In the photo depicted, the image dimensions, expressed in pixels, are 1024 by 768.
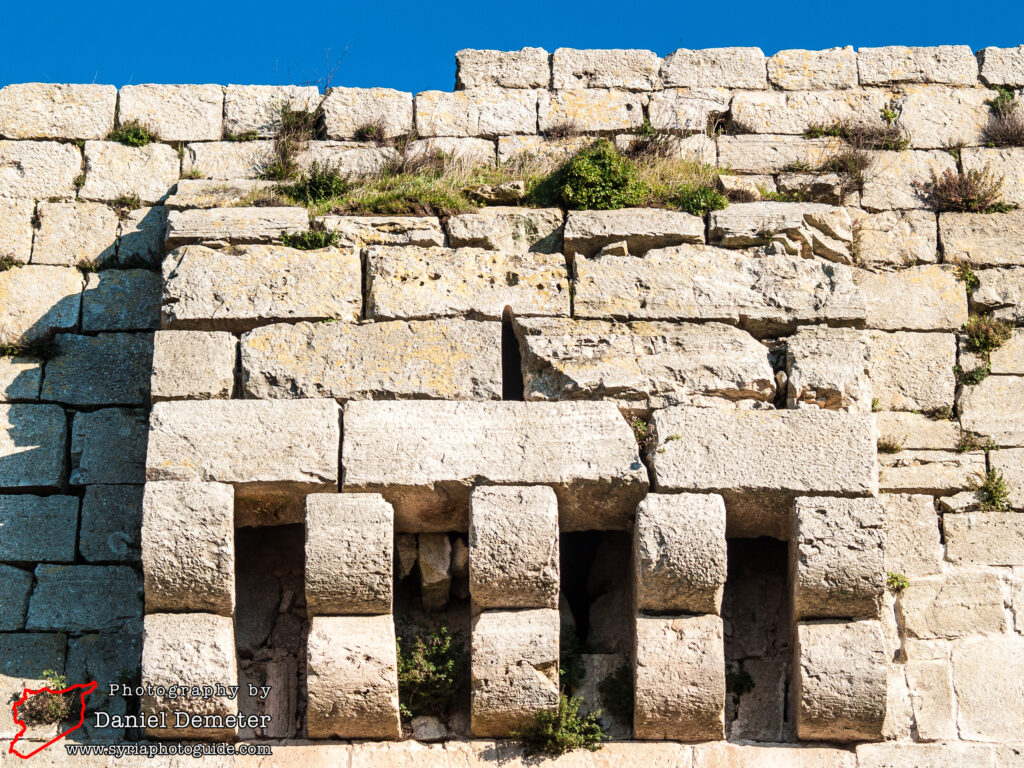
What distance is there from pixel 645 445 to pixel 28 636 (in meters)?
3.47

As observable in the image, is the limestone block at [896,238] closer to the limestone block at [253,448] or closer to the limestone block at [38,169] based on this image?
the limestone block at [253,448]

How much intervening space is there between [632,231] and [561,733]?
2758 millimetres

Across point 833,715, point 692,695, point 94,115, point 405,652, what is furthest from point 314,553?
point 94,115

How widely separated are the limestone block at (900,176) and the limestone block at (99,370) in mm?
4550

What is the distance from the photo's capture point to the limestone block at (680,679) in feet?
22.7

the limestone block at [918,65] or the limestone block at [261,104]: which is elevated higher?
the limestone block at [918,65]

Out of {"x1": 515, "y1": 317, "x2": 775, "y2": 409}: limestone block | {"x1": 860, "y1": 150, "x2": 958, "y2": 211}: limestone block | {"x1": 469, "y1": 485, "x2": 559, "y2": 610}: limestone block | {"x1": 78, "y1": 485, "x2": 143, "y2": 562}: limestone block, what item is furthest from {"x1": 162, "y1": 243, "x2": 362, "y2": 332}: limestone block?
{"x1": 860, "y1": 150, "x2": 958, "y2": 211}: limestone block

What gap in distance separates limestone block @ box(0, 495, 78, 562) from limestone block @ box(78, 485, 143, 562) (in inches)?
3.0

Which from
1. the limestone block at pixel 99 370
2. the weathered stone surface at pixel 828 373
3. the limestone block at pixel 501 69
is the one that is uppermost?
the limestone block at pixel 501 69

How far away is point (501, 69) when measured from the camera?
941cm

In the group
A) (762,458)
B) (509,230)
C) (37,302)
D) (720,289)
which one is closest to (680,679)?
(762,458)

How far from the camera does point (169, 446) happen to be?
23.3 ft

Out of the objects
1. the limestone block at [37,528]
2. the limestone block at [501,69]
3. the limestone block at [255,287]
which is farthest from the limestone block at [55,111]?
the limestone block at [37,528]

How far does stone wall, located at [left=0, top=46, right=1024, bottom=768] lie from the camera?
6.97 metres
